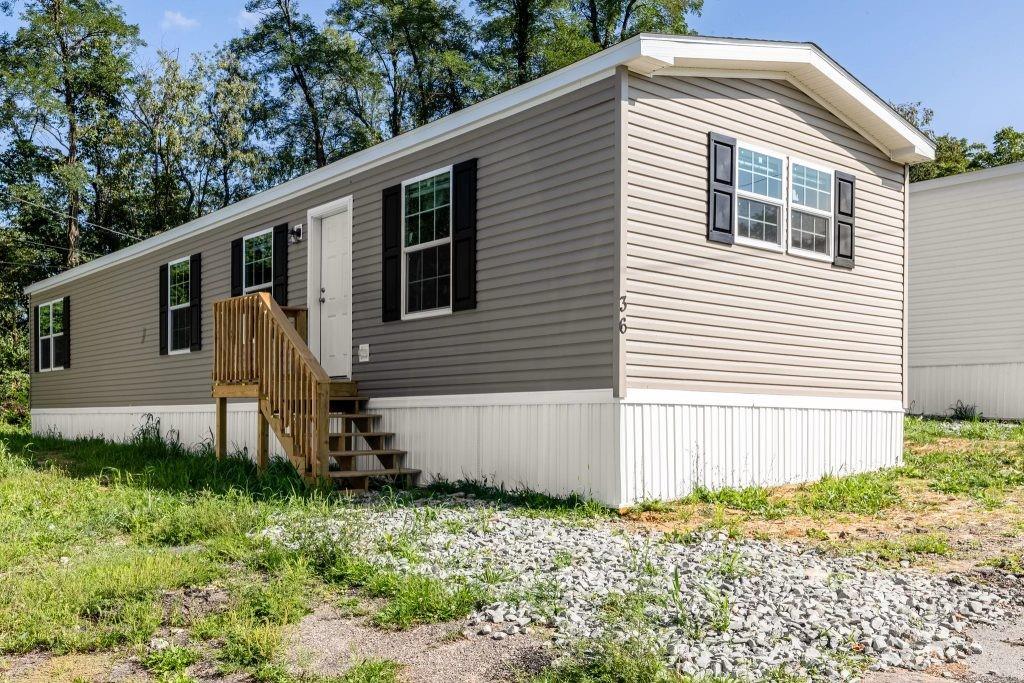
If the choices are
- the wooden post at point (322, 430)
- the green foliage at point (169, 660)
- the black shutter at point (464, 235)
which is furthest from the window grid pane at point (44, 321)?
the green foliage at point (169, 660)

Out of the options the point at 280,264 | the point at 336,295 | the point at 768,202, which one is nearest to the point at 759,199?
the point at 768,202

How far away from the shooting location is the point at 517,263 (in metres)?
8.64

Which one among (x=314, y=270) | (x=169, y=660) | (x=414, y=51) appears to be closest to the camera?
(x=169, y=660)

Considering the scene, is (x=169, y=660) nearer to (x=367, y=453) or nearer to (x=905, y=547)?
(x=367, y=453)

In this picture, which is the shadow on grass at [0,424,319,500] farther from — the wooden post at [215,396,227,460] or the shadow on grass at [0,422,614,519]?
the wooden post at [215,396,227,460]

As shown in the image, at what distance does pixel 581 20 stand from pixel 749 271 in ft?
59.6

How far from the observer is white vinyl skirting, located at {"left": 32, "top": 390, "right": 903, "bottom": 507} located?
7.82m

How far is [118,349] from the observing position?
15.6m

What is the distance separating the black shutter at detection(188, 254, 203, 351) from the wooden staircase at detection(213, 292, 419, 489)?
2780 mm

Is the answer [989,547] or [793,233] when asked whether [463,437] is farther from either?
[989,547]

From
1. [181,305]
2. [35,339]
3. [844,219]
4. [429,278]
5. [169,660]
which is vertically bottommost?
[169,660]

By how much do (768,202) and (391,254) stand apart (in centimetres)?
395

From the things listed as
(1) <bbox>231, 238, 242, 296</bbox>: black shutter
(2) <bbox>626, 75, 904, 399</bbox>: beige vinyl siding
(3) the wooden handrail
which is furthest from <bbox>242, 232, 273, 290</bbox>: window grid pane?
(2) <bbox>626, 75, 904, 399</bbox>: beige vinyl siding

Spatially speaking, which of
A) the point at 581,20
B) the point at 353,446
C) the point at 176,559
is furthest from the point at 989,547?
the point at 581,20
